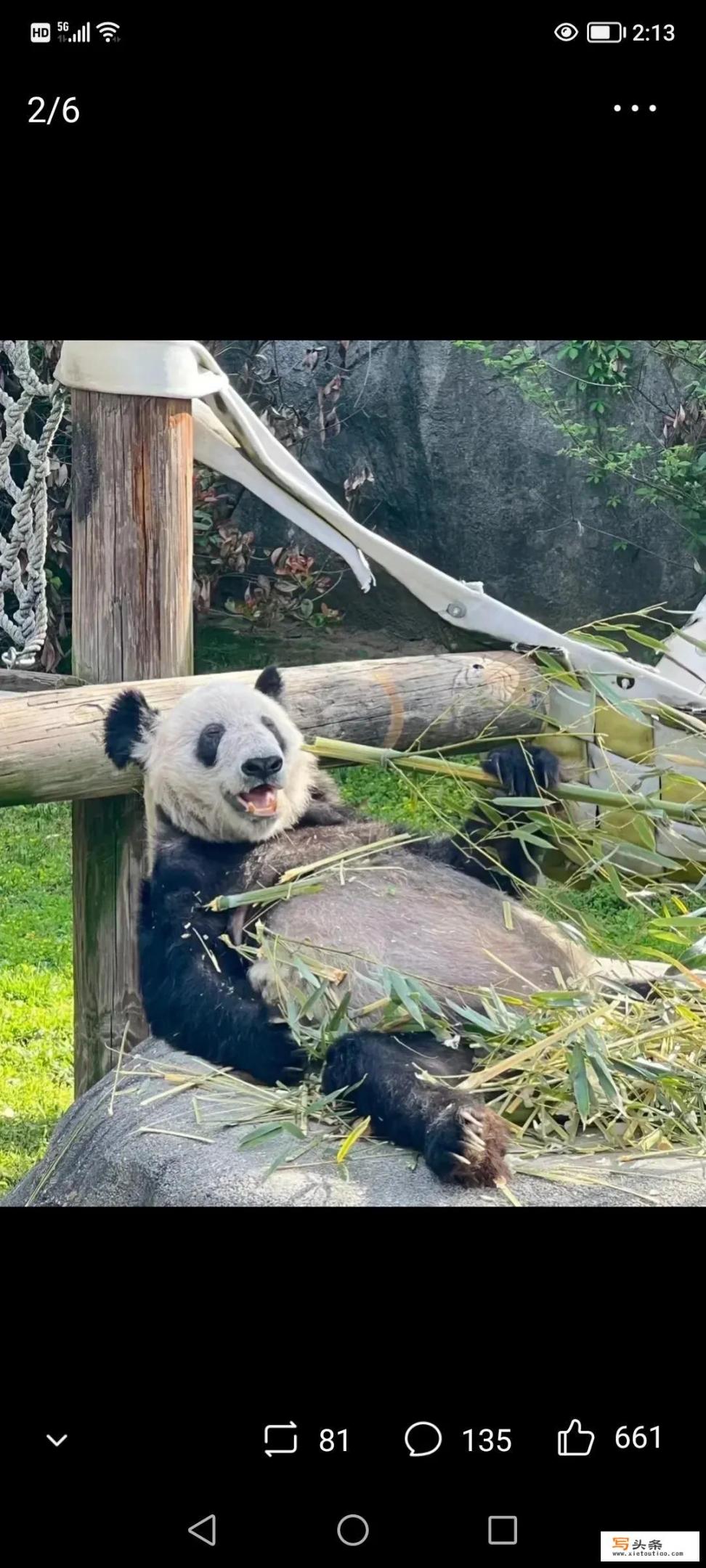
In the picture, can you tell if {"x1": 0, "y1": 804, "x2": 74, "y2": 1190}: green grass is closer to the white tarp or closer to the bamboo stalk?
the bamboo stalk

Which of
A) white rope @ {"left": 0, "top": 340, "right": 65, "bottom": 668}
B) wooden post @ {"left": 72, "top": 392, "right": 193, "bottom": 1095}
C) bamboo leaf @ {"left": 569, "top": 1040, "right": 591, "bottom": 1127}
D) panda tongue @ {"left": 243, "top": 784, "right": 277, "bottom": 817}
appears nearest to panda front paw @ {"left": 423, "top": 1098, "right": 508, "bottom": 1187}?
bamboo leaf @ {"left": 569, "top": 1040, "right": 591, "bottom": 1127}

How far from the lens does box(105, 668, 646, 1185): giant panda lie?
6.82 ft

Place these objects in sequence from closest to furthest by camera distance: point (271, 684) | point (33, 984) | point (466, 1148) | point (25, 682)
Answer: point (466, 1148) < point (271, 684) < point (25, 682) < point (33, 984)

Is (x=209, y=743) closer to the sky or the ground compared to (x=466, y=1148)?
closer to the sky

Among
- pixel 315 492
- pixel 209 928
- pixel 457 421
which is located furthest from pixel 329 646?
pixel 209 928

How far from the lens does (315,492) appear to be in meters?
2.46

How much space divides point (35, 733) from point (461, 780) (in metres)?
0.68

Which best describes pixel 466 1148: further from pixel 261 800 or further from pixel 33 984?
pixel 33 984

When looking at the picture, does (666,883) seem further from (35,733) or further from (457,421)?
(457,421)

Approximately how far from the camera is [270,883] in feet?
7.25
